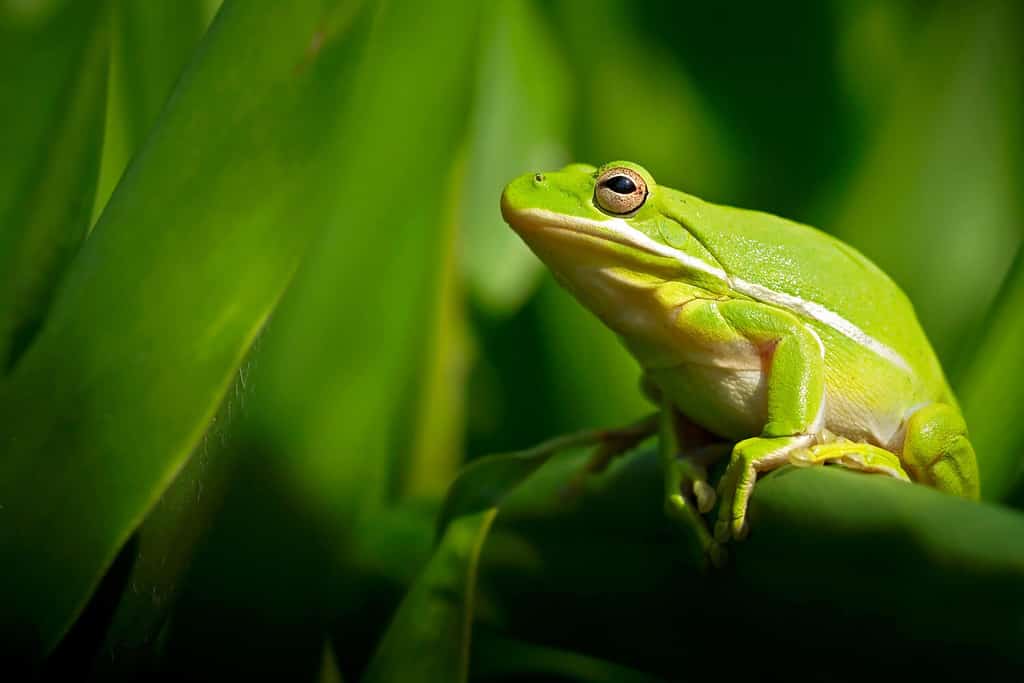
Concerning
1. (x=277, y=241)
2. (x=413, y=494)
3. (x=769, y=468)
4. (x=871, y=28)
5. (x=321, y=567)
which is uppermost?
(x=871, y=28)

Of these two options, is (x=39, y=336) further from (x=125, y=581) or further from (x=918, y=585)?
(x=918, y=585)

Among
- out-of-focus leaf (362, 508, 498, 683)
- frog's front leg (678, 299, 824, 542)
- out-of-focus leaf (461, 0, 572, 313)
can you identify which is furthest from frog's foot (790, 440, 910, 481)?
out-of-focus leaf (461, 0, 572, 313)

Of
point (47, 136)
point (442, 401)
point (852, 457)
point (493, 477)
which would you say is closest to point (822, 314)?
point (852, 457)

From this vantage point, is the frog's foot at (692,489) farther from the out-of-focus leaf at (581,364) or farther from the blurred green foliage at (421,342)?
the out-of-focus leaf at (581,364)

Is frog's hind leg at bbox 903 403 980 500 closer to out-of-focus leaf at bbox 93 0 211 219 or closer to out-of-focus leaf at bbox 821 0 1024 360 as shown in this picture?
out-of-focus leaf at bbox 821 0 1024 360

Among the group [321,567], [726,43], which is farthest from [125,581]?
[726,43]

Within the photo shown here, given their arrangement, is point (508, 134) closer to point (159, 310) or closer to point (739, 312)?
point (739, 312)
